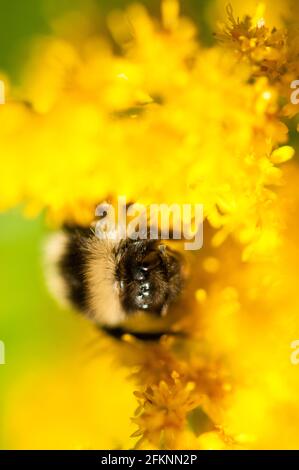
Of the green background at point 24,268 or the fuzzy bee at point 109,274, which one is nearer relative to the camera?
the fuzzy bee at point 109,274

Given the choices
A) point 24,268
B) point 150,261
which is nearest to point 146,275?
point 150,261

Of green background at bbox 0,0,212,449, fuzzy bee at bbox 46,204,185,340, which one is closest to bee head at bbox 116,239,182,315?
fuzzy bee at bbox 46,204,185,340

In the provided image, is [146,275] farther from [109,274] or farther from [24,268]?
[24,268]

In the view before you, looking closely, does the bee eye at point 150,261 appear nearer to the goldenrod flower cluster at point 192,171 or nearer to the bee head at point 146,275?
the bee head at point 146,275

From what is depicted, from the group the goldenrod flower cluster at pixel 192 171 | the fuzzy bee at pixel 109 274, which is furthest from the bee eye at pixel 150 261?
the goldenrod flower cluster at pixel 192 171

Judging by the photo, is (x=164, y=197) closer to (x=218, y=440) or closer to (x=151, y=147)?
(x=151, y=147)

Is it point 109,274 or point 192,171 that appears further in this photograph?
point 192,171

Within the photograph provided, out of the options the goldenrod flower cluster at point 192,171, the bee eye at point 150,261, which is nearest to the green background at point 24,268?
the goldenrod flower cluster at point 192,171
